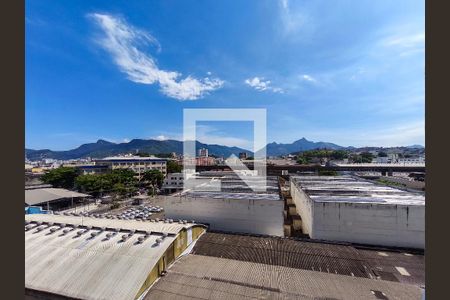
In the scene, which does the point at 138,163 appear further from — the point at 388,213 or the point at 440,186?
the point at 440,186

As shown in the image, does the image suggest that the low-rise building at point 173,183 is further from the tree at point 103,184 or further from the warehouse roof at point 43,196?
the warehouse roof at point 43,196

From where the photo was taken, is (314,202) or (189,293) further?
(314,202)

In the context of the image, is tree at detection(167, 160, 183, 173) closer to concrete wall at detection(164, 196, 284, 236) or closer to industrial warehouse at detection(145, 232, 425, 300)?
concrete wall at detection(164, 196, 284, 236)

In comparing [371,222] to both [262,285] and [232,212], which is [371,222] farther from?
[262,285]

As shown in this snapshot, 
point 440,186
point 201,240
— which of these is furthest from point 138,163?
point 440,186

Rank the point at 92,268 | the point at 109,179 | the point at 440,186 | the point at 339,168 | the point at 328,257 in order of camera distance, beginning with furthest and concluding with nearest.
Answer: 1. the point at 339,168
2. the point at 109,179
3. the point at 328,257
4. the point at 92,268
5. the point at 440,186

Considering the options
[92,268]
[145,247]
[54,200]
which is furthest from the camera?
[54,200]

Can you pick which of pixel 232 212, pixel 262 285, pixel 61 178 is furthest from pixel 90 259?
pixel 61 178
